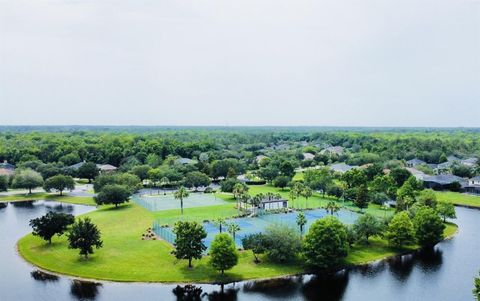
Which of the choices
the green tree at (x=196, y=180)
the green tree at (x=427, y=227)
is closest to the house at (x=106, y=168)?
the green tree at (x=196, y=180)

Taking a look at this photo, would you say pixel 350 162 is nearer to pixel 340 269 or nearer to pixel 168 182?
pixel 168 182

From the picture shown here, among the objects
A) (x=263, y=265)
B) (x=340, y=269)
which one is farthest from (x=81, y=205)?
(x=340, y=269)

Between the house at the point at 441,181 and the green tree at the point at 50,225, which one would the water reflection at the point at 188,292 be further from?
the house at the point at 441,181

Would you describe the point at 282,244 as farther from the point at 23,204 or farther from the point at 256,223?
the point at 23,204

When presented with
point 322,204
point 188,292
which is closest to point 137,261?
point 188,292

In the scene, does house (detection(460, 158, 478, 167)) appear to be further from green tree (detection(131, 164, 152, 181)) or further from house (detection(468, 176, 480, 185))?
green tree (detection(131, 164, 152, 181))
